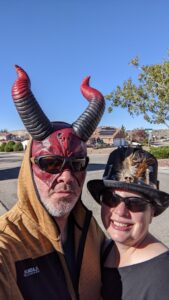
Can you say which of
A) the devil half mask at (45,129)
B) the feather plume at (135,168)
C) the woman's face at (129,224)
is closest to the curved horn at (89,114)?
the devil half mask at (45,129)

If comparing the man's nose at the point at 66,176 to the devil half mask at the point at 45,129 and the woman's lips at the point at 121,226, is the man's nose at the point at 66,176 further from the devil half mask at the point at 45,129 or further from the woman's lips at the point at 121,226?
the woman's lips at the point at 121,226

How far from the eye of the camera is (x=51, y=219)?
6.23 ft

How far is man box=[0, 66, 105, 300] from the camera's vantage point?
5.55 ft

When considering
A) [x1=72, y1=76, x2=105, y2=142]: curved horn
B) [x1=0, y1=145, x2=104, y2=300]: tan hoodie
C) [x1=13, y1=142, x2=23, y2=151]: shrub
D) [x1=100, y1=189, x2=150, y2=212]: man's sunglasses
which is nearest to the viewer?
[x1=0, y1=145, x2=104, y2=300]: tan hoodie

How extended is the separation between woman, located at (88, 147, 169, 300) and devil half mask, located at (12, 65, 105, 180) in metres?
0.26

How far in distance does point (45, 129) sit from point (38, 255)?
0.74 meters

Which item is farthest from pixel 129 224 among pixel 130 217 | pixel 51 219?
pixel 51 219

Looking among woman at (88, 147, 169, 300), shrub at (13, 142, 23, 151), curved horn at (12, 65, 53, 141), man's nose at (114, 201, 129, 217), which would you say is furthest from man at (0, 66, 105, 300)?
shrub at (13, 142, 23, 151)

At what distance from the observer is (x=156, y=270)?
173 cm

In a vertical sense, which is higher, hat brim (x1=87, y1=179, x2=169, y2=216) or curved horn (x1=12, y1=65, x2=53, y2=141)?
curved horn (x1=12, y1=65, x2=53, y2=141)

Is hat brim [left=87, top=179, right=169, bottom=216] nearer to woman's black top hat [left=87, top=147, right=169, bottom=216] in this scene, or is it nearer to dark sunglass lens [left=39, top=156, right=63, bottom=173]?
woman's black top hat [left=87, top=147, right=169, bottom=216]

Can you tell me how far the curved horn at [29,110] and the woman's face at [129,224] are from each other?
0.59m

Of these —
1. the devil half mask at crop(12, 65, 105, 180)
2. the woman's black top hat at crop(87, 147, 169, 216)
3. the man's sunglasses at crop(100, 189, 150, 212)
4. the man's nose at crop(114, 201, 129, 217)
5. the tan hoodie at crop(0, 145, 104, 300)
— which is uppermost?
the devil half mask at crop(12, 65, 105, 180)

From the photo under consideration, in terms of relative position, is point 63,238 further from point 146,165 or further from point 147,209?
point 146,165
